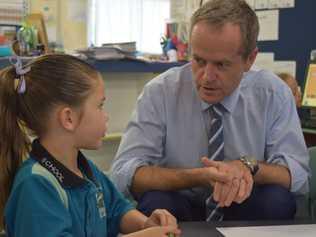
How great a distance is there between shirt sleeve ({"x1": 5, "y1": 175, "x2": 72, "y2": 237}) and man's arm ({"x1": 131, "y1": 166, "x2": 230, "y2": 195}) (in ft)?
1.62

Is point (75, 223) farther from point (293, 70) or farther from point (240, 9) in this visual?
point (293, 70)

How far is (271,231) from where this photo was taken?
1271 millimetres

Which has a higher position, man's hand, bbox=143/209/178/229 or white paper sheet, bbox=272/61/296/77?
white paper sheet, bbox=272/61/296/77

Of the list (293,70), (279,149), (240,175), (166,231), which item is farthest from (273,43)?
(166,231)

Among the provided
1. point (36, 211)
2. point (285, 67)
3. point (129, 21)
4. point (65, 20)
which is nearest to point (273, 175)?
point (36, 211)

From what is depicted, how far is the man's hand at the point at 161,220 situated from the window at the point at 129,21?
4.01m

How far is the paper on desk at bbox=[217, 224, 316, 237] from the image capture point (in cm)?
124

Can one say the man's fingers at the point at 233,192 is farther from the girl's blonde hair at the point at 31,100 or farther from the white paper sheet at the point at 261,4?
the white paper sheet at the point at 261,4

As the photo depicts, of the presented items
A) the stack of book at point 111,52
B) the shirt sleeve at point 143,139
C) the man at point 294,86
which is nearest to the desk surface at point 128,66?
the stack of book at point 111,52

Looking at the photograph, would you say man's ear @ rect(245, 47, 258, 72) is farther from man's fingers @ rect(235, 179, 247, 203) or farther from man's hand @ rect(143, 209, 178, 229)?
man's hand @ rect(143, 209, 178, 229)

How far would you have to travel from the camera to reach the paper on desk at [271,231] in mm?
1238

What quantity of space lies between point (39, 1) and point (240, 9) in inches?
132

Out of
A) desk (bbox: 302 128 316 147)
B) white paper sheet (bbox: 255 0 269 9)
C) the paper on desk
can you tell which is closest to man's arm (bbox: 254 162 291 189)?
the paper on desk

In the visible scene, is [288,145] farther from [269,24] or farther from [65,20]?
[65,20]
